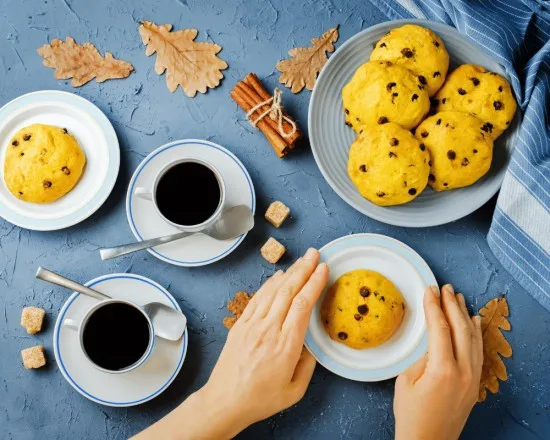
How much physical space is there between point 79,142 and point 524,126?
1.02 m

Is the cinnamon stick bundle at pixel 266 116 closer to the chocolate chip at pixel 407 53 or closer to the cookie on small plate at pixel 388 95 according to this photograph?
the cookie on small plate at pixel 388 95

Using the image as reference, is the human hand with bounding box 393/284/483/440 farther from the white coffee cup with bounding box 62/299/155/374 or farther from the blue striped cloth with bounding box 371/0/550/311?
the white coffee cup with bounding box 62/299/155/374

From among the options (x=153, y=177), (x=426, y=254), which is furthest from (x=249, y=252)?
(x=426, y=254)

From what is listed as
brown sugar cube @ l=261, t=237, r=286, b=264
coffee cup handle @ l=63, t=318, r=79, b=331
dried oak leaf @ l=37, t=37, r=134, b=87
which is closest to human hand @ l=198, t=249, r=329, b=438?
brown sugar cube @ l=261, t=237, r=286, b=264

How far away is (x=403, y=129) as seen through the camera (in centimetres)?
134

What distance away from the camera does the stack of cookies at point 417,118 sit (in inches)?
51.6

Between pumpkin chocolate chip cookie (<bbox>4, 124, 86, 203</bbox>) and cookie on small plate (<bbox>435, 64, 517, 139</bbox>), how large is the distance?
87cm

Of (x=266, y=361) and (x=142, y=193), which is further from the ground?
(x=142, y=193)

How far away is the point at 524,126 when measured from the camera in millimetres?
1345

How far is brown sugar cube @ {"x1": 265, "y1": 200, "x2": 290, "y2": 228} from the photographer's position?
1474 millimetres

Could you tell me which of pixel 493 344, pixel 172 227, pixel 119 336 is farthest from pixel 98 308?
pixel 493 344

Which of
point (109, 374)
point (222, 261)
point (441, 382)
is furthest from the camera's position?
point (222, 261)

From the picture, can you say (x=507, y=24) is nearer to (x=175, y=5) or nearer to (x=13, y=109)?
(x=175, y=5)

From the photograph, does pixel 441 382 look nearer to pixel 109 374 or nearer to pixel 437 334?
pixel 437 334
